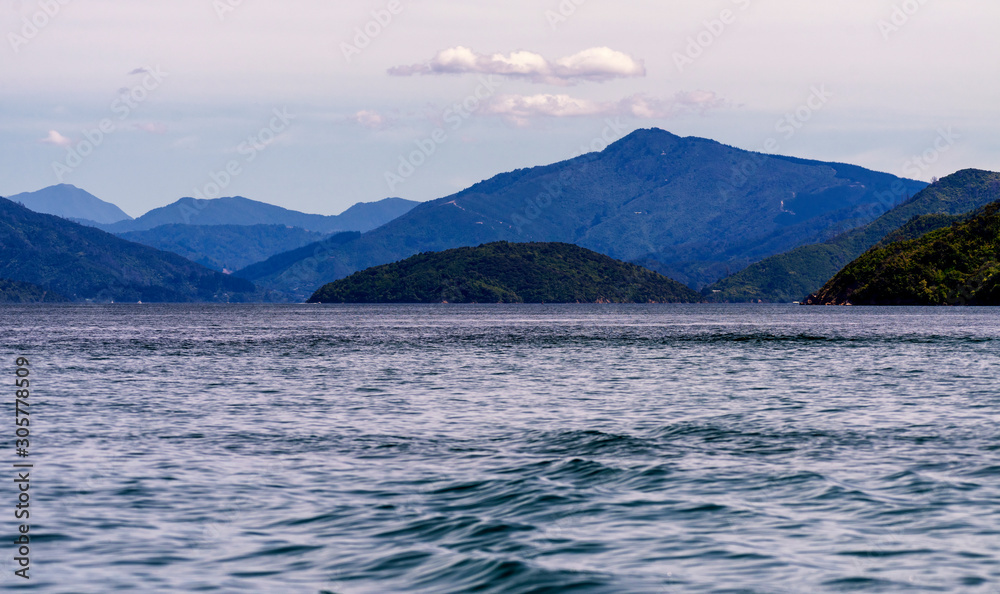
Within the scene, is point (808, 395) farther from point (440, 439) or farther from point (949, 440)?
point (440, 439)

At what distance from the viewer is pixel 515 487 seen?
25875mm

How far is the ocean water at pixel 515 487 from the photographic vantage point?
18.0m

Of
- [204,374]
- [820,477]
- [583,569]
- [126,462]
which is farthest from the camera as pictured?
[204,374]

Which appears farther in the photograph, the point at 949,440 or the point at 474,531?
the point at 949,440

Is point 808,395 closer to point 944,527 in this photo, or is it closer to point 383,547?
point 944,527

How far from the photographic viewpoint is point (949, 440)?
33.5m

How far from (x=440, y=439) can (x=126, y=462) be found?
35.8ft

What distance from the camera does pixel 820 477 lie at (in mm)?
26641

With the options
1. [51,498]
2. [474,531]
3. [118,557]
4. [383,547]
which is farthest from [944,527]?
[51,498]

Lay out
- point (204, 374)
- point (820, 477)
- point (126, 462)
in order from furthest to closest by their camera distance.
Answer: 1. point (204, 374)
2. point (126, 462)
3. point (820, 477)

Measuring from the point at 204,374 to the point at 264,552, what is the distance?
166ft

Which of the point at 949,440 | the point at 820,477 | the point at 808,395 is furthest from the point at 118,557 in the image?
the point at 808,395

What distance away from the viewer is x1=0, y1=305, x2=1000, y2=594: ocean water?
1798 cm

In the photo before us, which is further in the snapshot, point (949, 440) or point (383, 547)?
point (949, 440)
